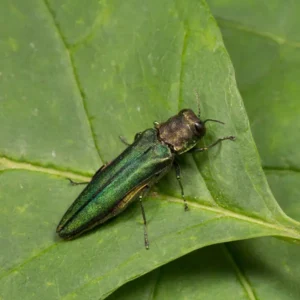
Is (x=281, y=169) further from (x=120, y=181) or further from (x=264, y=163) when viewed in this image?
(x=120, y=181)

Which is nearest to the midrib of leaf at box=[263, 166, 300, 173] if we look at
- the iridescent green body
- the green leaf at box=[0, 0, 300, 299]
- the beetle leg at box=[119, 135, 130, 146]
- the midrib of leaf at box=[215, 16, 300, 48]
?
the green leaf at box=[0, 0, 300, 299]

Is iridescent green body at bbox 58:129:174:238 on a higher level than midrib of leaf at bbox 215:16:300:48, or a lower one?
lower

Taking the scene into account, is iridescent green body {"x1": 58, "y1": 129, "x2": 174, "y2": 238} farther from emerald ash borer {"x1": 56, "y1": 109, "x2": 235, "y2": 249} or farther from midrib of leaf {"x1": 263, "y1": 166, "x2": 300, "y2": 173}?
midrib of leaf {"x1": 263, "y1": 166, "x2": 300, "y2": 173}

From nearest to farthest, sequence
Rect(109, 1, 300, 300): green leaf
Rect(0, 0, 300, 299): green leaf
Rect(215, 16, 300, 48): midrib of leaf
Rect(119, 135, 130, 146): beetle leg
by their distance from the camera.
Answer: Rect(0, 0, 300, 299): green leaf < Rect(109, 1, 300, 300): green leaf < Rect(119, 135, 130, 146): beetle leg < Rect(215, 16, 300, 48): midrib of leaf

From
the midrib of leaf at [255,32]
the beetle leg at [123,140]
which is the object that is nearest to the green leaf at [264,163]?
the midrib of leaf at [255,32]

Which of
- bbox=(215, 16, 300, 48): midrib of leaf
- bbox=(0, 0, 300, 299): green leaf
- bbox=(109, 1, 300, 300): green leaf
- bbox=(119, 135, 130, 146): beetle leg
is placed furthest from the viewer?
bbox=(215, 16, 300, 48): midrib of leaf

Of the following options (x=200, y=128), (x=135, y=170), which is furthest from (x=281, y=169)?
(x=135, y=170)

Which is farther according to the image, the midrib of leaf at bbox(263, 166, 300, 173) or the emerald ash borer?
the midrib of leaf at bbox(263, 166, 300, 173)

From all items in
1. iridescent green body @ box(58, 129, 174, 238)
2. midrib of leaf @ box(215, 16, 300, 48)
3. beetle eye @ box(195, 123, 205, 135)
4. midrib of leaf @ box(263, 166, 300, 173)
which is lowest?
midrib of leaf @ box(263, 166, 300, 173)

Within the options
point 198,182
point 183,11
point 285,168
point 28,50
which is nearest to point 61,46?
point 28,50
